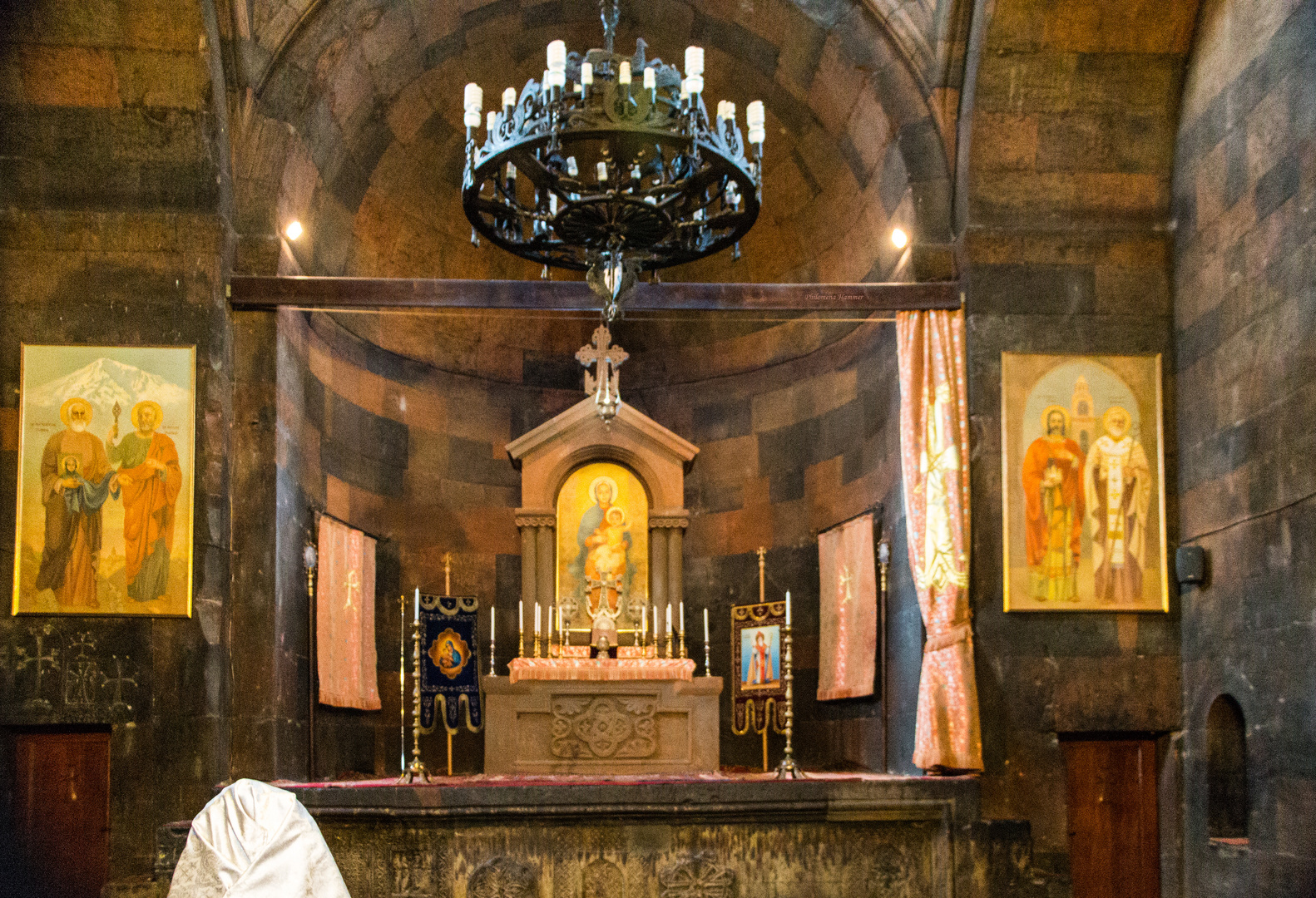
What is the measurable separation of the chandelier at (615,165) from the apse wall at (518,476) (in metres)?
4.31

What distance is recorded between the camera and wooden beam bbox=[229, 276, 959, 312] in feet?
38.6

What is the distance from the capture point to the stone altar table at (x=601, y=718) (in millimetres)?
12516

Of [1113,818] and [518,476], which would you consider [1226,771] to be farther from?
[518,476]

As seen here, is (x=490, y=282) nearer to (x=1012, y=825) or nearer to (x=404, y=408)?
(x=404, y=408)

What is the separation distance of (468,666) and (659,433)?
309 centimetres

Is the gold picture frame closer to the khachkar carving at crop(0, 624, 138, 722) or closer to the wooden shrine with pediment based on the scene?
the wooden shrine with pediment

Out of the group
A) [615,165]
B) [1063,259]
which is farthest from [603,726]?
[615,165]

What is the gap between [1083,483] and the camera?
11.8 m

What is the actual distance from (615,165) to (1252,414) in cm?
530

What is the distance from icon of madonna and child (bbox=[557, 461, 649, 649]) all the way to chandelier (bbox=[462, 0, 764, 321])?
17.2 feet

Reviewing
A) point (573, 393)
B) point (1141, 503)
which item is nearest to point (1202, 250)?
point (1141, 503)

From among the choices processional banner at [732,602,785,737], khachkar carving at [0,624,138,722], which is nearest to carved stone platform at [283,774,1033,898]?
khachkar carving at [0,624,138,722]

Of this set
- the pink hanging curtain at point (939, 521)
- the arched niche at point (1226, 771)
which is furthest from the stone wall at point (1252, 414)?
the pink hanging curtain at point (939, 521)

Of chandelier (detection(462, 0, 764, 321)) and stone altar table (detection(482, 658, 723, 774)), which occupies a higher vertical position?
chandelier (detection(462, 0, 764, 321))
